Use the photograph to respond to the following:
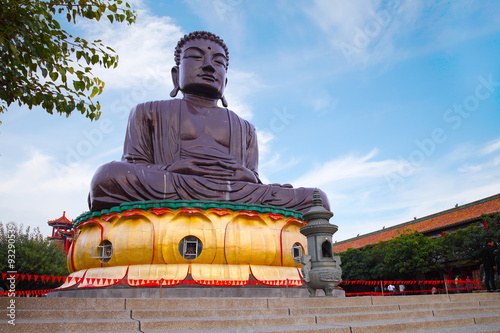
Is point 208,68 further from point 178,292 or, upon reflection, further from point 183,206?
point 178,292

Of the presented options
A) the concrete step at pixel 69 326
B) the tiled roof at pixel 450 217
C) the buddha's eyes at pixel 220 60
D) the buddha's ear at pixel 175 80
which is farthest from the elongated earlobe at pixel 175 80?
the tiled roof at pixel 450 217

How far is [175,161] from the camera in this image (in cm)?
1074

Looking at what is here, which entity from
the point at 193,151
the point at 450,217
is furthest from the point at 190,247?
the point at 450,217

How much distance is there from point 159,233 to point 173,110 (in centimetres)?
415

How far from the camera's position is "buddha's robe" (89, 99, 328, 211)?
30.4ft

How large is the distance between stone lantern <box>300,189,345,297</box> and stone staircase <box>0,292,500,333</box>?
3.04 feet

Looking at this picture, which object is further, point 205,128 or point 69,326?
point 205,128

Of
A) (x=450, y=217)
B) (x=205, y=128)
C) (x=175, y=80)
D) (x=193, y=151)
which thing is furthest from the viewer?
(x=450, y=217)

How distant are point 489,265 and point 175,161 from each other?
297 inches

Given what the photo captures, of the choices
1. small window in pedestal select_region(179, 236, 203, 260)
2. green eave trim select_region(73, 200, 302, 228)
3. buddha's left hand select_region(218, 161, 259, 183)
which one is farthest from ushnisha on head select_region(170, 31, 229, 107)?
small window in pedestal select_region(179, 236, 203, 260)

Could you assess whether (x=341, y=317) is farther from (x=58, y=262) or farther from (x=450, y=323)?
(x=58, y=262)

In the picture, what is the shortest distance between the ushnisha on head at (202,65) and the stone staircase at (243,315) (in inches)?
310

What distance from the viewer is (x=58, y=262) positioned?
69.1ft

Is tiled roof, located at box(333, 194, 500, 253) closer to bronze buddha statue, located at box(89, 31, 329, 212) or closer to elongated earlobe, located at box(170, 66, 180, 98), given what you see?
bronze buddha statue, located at box(89, 31, 329, 212)
